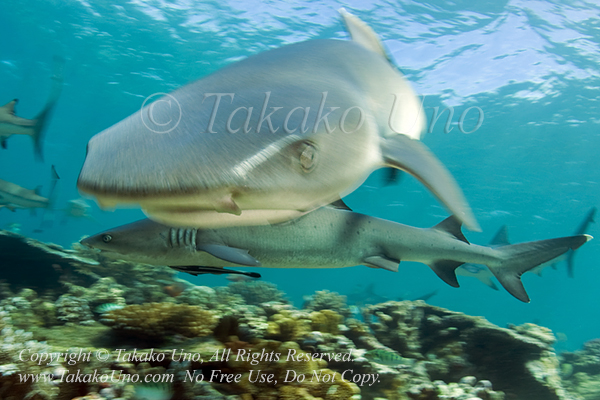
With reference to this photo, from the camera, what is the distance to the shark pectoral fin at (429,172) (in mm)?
1021

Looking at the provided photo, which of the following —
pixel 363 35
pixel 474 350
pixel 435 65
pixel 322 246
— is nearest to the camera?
pixel 363 35

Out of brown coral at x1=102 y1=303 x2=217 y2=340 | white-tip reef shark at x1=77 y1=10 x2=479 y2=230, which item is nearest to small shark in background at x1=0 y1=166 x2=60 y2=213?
brown coral at x1=102 y1=303 x2=217 y2=340

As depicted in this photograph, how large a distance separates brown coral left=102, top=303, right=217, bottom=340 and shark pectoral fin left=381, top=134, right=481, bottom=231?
9.24 ft

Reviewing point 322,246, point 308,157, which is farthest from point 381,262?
point 308,157

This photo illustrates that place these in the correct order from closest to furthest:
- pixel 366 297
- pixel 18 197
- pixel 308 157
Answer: pixel 308 157
pixel 18 197
pixel 366 297

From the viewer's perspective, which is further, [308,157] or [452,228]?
[452,228]

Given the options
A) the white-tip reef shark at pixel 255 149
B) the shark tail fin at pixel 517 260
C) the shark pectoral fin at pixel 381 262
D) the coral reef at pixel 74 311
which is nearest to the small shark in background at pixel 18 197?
the coral reef at pixel 74 311

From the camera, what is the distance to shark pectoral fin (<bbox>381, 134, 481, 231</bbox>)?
1.02m

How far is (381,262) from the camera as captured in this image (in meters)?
2.98

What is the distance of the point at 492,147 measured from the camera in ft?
83.8

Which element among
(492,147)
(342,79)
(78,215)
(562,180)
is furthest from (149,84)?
(562,180)

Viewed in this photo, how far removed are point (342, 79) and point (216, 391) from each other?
2.24 m

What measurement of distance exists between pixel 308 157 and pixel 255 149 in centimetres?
16

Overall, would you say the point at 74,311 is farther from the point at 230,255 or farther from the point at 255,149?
the point at 255,149
